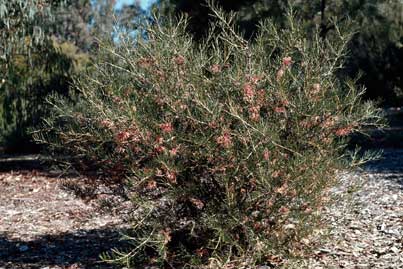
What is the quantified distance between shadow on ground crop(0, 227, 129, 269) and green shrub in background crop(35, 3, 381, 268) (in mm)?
1062

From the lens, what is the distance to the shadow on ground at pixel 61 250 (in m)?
5.25

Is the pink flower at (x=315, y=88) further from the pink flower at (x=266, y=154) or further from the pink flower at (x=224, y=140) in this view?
the pink flower at (x=224, y=140)

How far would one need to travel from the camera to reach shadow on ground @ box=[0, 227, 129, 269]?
5254 millimetres

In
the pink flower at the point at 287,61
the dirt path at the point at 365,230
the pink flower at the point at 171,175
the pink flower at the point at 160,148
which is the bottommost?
the dirt path at the point at 365,230

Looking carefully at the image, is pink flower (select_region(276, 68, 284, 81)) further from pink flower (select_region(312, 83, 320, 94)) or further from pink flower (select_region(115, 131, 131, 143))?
pink flower (select_region(115, 131, 131, 143))

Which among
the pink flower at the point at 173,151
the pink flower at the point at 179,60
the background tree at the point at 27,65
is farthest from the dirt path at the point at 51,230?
the background tree at the point at 27,65

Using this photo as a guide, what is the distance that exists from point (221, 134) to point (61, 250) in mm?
2503

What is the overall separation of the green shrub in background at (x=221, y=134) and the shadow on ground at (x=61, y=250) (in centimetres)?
106

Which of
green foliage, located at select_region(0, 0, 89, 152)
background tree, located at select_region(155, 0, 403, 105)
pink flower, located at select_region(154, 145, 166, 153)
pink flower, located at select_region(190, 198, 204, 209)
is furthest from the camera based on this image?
background tree, located at select_region(155, 0, 403, 105)

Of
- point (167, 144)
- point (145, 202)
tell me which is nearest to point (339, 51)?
point (167, 144)

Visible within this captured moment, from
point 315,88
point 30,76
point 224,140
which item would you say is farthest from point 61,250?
point 30,76

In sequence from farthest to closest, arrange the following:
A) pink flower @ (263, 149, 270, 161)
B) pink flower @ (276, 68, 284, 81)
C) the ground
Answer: the ground → pink flower @ (276, 68, 284, 81) → pink flower @ (263, 149, 270, 161)

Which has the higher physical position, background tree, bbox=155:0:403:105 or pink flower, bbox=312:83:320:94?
pink flower, bbox=312:83:320:94

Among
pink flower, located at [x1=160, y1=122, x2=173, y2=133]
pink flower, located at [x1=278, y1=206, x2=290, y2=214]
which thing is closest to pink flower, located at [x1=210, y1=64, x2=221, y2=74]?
pink flower, located at [x1=160, y1=122, x2=173, y2=133]
